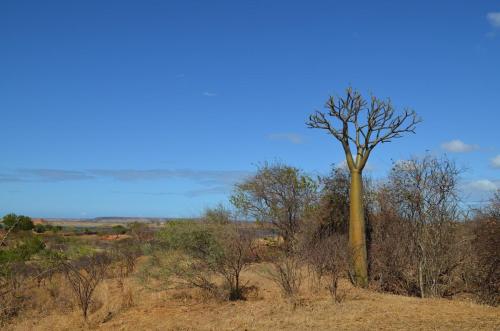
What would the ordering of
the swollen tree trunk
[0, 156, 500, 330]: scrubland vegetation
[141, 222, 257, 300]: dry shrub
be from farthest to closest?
the swollen tree trunk, [141, 222, 257, 300]: dry shrub, [0, 156, 500, 330]: scrubland vegetation

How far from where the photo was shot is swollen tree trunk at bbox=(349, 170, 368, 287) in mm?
15070

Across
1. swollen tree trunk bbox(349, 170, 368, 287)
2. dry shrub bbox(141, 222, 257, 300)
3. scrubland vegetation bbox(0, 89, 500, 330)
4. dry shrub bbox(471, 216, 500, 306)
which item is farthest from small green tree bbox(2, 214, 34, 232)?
dry shrub bbox(471, 216, 500, 306)

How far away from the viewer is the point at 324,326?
9.57 meters

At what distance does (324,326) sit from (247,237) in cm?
521

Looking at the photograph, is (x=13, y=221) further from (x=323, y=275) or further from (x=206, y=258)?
(x=323, y=275)

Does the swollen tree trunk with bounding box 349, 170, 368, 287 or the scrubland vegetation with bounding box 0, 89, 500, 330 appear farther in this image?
the swollen tree trunk with bounding box 349, 170, 368, 287

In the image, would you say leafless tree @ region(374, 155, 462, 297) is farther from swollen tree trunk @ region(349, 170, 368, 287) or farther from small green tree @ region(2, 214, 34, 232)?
small green tree @ region(2, 214, 34, 232)

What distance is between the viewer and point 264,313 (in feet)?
36.9

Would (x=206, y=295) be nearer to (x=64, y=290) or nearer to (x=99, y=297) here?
(x=99, y=297)

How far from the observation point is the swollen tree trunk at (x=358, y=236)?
1507 cm

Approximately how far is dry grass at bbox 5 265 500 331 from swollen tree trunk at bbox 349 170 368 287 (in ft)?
1.94

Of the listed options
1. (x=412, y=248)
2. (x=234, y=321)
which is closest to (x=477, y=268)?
(x=412, y=248)

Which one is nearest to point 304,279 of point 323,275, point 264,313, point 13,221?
point 323,275

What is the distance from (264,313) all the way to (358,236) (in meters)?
5.23
